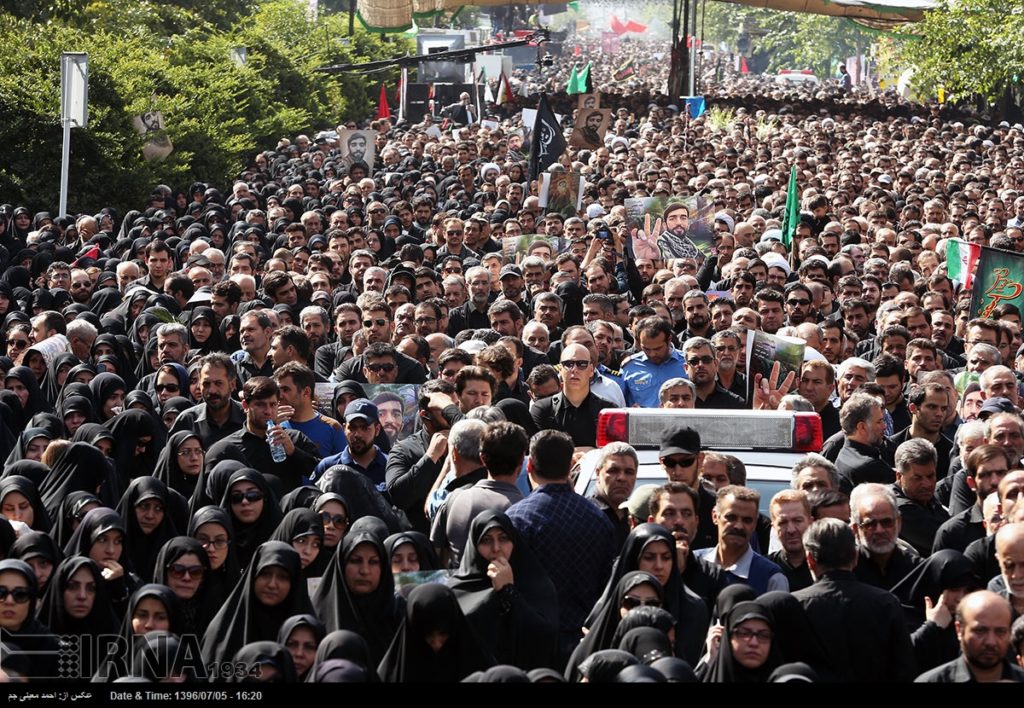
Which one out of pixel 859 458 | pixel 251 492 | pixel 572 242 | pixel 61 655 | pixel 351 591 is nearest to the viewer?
pixel 61 655

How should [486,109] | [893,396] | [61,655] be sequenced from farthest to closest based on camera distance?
[486,109] → [893,396] → [61,655]

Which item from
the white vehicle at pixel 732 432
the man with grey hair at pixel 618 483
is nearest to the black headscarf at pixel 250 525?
the man with grey hair at pixel 618 483

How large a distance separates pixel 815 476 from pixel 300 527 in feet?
6.74

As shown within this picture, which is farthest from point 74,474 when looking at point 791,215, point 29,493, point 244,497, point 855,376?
point 791,215

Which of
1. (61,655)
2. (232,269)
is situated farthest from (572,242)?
(61,655)

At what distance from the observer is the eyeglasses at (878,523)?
665 cm

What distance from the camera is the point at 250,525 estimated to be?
7.43m

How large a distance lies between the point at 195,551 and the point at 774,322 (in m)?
5.81

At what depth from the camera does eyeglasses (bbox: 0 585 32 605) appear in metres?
5.98

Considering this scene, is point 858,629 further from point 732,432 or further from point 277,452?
point 277,452

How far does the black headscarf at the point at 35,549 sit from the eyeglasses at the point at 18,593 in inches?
23.0

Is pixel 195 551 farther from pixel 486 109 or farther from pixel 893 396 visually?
pixel 486 109

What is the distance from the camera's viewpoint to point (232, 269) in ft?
46.1

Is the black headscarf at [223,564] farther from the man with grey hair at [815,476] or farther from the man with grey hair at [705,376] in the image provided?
the man with grey hair at [705,376]
